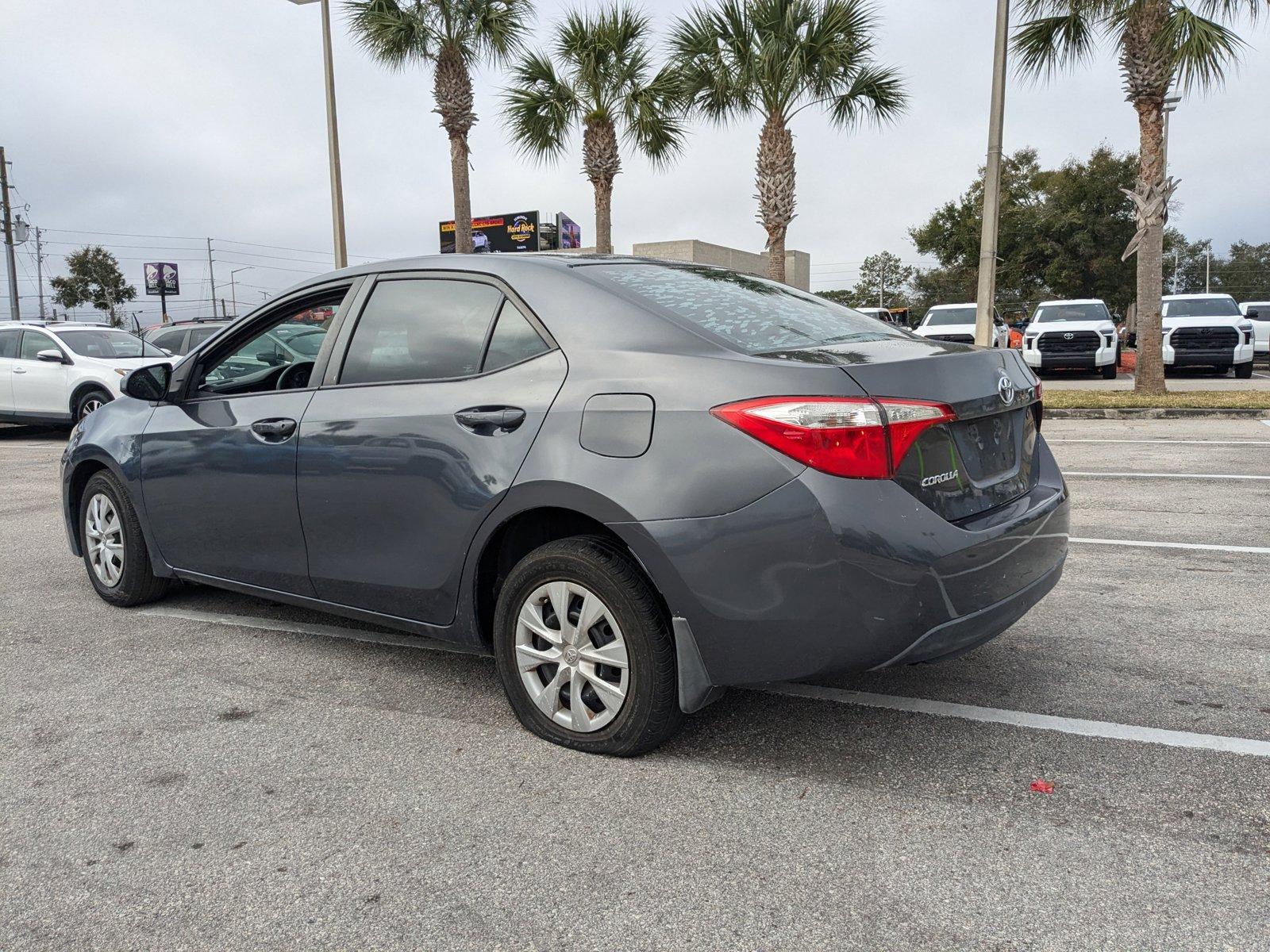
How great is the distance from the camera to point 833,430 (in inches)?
110

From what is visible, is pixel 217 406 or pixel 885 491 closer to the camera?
pixel 885 491

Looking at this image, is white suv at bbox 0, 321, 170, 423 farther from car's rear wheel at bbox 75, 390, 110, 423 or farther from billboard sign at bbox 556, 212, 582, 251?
billboard sign at bbox 556, 212, 582, 251

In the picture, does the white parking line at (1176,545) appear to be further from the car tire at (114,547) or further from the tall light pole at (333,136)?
the tall light pole at (333,136)

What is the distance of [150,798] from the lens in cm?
302

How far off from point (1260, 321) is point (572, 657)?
31083mm

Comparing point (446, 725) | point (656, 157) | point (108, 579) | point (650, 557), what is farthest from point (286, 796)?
point (656, 157)

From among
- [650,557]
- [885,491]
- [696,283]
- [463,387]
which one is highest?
[696,283]

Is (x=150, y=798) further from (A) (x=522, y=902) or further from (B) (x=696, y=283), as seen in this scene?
(B) (x=696, y=283)

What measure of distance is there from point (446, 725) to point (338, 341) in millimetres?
1495

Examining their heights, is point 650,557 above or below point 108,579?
above

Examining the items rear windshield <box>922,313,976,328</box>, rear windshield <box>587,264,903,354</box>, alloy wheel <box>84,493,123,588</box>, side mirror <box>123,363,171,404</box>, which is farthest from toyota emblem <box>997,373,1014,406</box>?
→ rear windshield <box>922,313,976,328</box>

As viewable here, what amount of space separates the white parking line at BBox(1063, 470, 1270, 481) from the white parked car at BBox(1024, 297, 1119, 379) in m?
13.9

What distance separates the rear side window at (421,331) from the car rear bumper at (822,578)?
101 cm

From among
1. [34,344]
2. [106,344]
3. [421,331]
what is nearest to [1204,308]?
[106,344]
